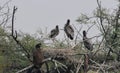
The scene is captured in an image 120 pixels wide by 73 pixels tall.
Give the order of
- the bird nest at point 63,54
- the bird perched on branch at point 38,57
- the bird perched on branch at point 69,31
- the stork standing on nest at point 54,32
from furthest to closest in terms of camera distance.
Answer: the stork standing on nest at point 54,32 < the bird perched on branch at point 69,31 < the bird nest at point 63,54 < the bird perched on branch at point 38,57

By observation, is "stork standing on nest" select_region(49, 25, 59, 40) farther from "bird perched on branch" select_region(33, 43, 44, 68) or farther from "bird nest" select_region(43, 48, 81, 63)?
"bird perched on branch" select_region(33, 43, 44, 68)

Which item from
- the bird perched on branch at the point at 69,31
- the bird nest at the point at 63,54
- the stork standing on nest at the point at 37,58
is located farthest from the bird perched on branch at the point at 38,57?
the bird perched on branch at the point at 69,31

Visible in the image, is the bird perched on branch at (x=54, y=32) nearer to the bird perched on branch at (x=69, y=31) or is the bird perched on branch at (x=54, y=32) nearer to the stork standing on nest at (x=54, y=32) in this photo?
the stork standing on nest at (x=54, y=32)

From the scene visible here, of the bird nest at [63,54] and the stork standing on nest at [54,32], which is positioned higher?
the stork standing on nest at [54,32]

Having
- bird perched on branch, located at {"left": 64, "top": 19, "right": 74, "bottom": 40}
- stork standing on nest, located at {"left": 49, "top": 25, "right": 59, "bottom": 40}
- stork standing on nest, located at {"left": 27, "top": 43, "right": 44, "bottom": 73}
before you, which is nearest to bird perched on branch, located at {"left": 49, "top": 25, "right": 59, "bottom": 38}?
stork standing on nest, located at {"left": 49, "top": 25, "right": 59, "bottom": 40}

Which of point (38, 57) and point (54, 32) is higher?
point (54, 32)

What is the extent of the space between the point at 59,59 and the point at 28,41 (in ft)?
13.8

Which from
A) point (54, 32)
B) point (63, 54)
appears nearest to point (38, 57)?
point (63, 54)

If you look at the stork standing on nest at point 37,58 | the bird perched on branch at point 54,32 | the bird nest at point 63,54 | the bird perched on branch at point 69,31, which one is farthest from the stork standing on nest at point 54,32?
the stork standing on nest at point 37,58

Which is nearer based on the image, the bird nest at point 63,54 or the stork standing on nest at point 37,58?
the stork standing on nest at point 37,58

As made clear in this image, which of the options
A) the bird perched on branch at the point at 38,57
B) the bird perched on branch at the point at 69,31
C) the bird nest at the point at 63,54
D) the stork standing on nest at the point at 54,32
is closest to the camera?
the bird perched on branch at the point at 38,57

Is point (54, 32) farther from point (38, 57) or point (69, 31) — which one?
point (38, 57)

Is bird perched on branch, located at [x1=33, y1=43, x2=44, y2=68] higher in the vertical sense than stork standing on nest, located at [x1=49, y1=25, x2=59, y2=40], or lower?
lower

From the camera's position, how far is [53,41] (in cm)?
2138
